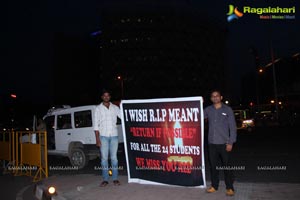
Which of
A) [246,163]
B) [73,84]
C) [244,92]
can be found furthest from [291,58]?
[73,84]

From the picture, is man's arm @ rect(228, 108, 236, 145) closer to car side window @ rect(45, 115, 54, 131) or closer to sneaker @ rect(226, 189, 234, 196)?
sneaker @ rect(226, 189, 234, 196)

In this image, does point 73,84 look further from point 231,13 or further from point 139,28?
point 231,13

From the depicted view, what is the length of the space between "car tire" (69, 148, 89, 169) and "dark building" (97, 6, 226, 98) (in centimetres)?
9023

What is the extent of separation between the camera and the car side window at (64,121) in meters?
12.9

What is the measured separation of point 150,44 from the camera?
108625 mm

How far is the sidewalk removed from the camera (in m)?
6.66

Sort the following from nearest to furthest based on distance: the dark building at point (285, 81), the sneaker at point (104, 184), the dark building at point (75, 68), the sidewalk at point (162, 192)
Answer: the sidewalk at point (162, 192), the sneaker at point (104, 184), the dark building at point (285, 81), the dark building at point (75, 68)

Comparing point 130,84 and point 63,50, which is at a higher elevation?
point 63,50

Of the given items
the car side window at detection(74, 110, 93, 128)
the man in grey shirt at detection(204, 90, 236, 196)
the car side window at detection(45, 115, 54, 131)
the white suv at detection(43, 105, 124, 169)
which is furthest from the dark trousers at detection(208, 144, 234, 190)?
the car side window at detection(45, 115, 54, 131)

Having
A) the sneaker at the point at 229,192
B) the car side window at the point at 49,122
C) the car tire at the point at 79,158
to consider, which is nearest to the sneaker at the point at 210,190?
the sneaker at the point at 229,192

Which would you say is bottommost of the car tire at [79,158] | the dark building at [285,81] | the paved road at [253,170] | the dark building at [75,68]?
the paved road at [253,170]

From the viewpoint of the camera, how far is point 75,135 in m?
12.6

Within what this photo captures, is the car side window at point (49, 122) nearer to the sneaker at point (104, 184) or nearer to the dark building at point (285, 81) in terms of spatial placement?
the sneaker at point (104, 184)

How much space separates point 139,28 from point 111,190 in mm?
103393
